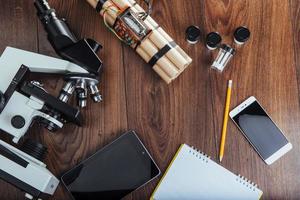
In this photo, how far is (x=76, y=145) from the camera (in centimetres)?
100

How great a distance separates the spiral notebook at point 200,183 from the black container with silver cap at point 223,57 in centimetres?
23

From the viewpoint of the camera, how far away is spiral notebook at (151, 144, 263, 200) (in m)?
0.97

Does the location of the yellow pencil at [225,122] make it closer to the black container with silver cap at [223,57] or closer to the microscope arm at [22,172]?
the black container with silver cap at [223,57]

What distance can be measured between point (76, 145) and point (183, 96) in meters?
0.30

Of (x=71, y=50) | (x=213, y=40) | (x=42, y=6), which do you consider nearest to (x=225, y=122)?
(x=213, y=40)

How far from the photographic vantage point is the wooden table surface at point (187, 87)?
0.99m

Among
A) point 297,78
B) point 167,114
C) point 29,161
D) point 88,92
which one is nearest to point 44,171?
point 29,161

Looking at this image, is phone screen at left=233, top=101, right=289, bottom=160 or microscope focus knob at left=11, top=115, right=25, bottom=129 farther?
phone screen at left=233, top=101, right=289, bottom=160

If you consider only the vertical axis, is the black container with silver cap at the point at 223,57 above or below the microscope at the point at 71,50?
below

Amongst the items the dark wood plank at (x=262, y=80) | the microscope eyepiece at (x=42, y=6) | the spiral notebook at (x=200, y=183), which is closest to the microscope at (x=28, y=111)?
the microscope eyepiece at (x=42, y=6)

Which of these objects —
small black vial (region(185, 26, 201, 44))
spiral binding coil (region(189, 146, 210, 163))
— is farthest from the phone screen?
small black vial (region(185, 26, 201, 44))

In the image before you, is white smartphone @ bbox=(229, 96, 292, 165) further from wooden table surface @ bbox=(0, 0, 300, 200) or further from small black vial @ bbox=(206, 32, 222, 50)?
small black vial @ bbox=(206, 32, 222, 50)

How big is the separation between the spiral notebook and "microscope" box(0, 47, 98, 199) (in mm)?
263

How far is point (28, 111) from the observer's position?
0.90 m
